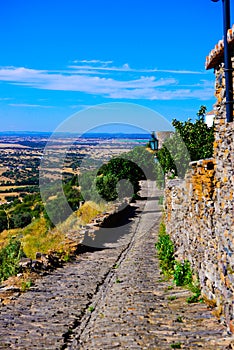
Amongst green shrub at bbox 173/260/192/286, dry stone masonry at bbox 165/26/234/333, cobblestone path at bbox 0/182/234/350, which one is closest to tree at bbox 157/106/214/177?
cobblestone path at bbox 0/182/234/350

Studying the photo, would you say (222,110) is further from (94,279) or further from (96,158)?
(96,158)

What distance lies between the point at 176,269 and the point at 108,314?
1977 millimetres

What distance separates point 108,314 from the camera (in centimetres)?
736

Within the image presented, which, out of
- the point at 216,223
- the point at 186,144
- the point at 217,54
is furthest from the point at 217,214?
the point at 186,144

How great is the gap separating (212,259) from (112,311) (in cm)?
198

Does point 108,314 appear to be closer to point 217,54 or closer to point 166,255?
point 166,255

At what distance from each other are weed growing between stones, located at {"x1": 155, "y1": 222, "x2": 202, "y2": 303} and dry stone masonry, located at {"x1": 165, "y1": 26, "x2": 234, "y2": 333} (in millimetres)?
235

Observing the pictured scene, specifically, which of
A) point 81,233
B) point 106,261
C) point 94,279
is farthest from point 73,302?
point 81,233

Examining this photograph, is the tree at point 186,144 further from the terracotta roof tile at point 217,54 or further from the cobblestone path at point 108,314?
the terracotta roof tile at point 217,54

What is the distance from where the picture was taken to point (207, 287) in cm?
693

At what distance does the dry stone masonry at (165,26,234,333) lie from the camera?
5766mm

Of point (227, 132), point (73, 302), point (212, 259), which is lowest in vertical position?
point (73, 302)

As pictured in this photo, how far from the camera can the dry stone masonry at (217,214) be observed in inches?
227

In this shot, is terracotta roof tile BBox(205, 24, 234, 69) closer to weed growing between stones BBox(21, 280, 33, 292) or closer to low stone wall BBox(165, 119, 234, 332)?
low stone wall BBox(165, 119, 234, 332)
